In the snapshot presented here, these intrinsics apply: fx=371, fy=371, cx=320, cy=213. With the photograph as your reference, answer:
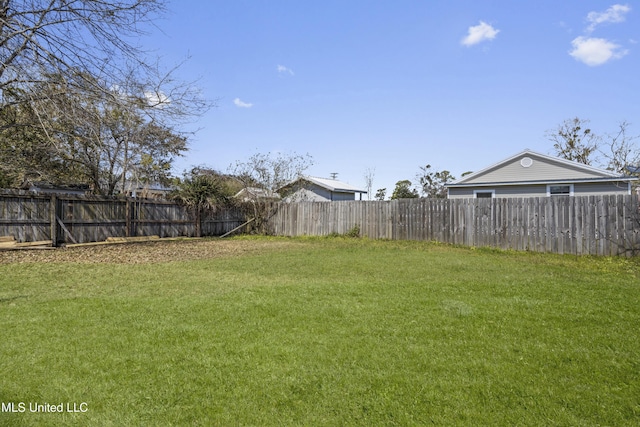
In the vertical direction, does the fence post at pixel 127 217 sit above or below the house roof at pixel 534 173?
below

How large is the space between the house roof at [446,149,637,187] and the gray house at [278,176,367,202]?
27.3ft

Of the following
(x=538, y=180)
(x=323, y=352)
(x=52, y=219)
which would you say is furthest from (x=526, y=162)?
(x=52, y=219)

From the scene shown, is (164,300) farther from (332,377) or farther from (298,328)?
(332,377)

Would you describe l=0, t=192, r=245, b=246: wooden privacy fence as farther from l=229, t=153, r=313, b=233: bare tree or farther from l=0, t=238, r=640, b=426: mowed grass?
l=0, t=238, r=640, b=426: mowed grass

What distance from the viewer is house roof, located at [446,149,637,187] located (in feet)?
49.5

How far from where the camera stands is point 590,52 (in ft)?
38.2

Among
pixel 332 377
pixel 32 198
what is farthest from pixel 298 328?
→ pixel 32 198

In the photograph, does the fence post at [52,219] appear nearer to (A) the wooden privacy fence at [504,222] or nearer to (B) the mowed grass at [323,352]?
(B) the mowed grass at [323,352]

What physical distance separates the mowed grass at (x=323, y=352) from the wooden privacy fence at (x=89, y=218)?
6364mm

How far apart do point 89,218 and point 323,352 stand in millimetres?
12560

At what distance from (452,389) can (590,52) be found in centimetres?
1340

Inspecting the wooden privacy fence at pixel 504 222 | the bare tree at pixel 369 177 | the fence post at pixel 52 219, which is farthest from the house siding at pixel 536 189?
the fence post at pixel 52 219

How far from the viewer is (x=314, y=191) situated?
25.4 m

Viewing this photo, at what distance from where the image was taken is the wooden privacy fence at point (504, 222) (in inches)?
397
